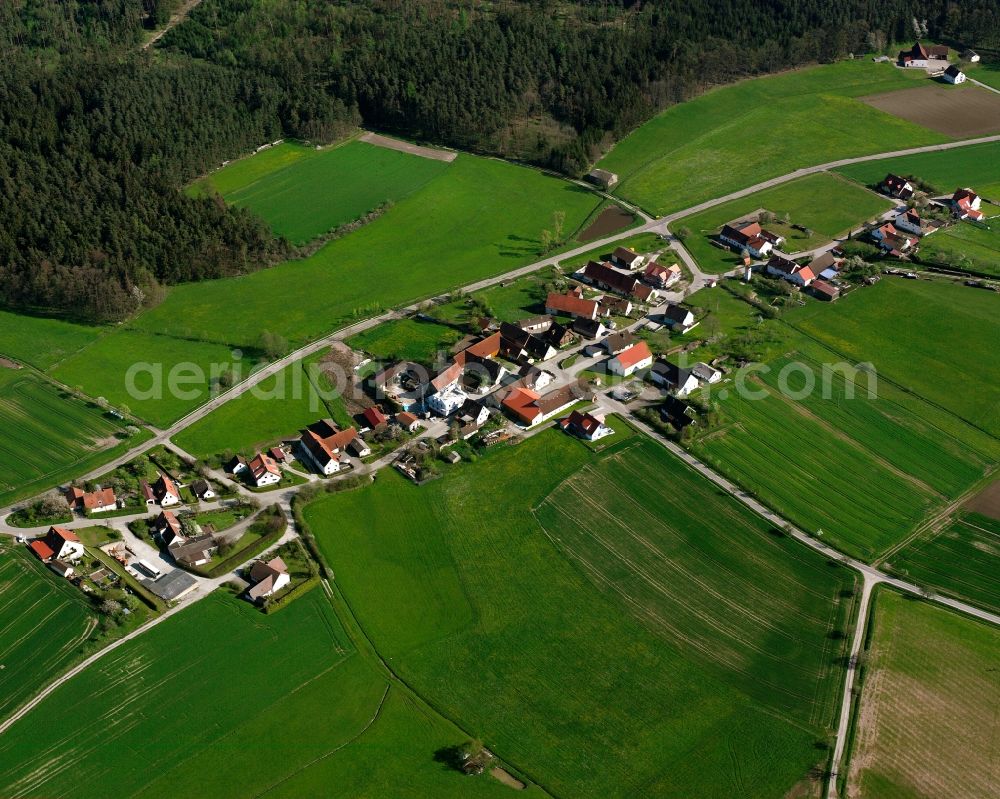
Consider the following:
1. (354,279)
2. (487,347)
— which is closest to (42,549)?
(487,347)

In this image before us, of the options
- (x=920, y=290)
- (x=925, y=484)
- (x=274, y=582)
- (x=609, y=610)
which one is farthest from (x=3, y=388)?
(x=920, y=290)

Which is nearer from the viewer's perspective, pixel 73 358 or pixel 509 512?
pixel 509 512

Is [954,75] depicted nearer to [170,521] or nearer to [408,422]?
[408,422]

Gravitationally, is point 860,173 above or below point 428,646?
above

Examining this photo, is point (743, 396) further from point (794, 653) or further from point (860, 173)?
point (860, 173)

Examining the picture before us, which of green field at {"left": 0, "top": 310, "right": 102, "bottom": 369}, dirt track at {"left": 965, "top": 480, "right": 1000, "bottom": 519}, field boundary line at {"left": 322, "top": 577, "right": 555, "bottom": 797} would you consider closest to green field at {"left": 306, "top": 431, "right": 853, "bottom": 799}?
field boundary line at {"left": 322, "top": 577, "right": 555, "bottom": 797}

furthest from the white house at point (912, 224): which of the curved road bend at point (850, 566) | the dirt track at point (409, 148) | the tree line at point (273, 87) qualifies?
the dirt track at point (409, 148)
